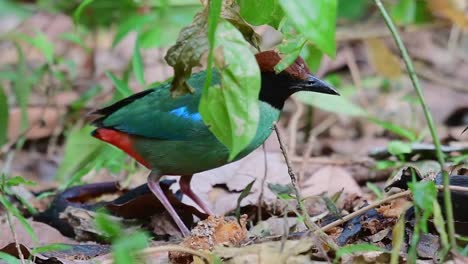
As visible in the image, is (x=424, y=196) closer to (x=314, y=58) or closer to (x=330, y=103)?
(x=314, y=58)

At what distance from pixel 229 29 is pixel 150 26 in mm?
4310

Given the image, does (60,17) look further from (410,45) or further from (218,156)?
(218,156)

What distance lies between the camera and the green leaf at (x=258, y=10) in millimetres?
3197

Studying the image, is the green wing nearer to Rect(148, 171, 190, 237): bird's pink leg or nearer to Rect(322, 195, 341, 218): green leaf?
Rect(148, 171, 190, 237): bird's pink leg

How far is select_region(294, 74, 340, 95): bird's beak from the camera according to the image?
4.16 meters

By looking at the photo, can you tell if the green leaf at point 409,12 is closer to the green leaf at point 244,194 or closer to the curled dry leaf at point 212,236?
the green leaf at point 244,194

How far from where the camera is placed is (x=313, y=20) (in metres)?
2.38

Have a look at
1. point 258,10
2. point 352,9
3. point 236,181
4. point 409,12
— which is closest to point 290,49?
point 258,10

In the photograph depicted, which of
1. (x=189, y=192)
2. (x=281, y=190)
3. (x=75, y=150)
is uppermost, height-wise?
(x=281, y=190)

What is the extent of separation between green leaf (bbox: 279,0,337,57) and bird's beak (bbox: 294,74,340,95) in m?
1.75

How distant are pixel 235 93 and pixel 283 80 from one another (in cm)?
161

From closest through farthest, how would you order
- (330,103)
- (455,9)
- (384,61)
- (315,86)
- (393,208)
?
(393,208)
(315,86)
(330,103)
(384,61)
(455,9)

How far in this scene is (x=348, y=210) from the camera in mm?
4438

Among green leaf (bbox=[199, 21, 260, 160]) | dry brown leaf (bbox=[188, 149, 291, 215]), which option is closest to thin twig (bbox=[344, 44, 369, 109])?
dry brown leaf (bbox=[188, 149, 291, 215])
